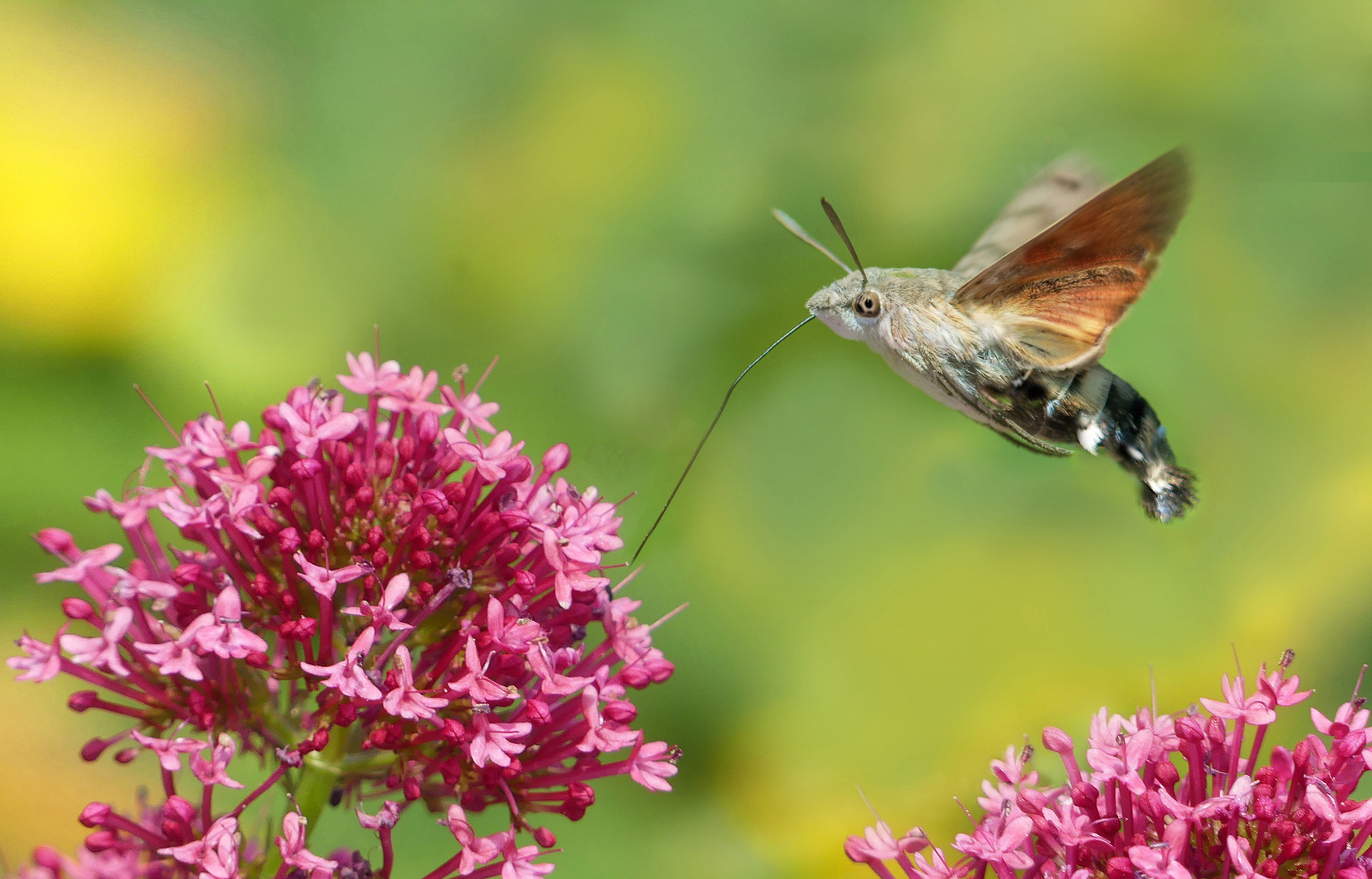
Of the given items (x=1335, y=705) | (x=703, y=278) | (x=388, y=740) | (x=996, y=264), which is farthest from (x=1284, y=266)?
(x=388, y=740)

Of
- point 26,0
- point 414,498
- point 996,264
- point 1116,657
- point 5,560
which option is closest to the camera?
point 414,498

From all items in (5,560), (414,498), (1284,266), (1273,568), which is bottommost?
(5,560)

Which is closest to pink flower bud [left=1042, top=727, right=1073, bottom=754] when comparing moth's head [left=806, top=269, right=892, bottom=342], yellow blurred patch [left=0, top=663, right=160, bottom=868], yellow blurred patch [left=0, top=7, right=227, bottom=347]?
moth's head [left=806, top=269, right=892, bottom=342]

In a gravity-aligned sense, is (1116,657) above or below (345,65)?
below

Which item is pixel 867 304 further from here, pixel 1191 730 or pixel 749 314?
pixel 749 314

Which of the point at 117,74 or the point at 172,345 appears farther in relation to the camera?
the point at 117,74

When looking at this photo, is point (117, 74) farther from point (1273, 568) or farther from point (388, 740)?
point (1273, 568)

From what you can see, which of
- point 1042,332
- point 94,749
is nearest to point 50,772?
point 94,749
